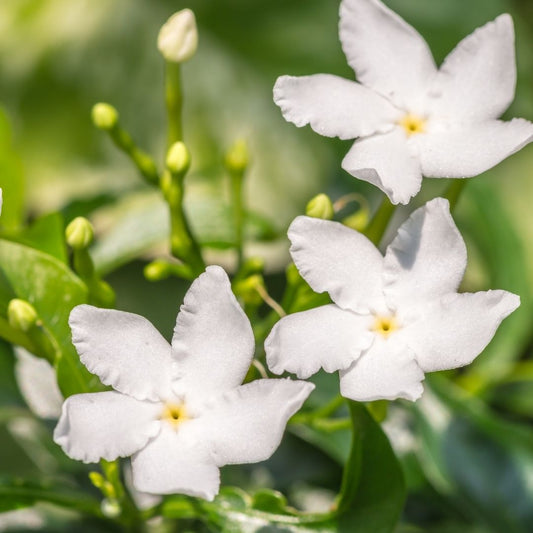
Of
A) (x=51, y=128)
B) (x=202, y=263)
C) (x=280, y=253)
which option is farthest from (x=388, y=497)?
(x=51, y=128)

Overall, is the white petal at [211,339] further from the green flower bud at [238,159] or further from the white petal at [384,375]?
the green flower bud at [238,159]

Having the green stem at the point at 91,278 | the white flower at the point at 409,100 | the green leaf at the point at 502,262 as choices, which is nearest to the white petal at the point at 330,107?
the white flower at the point at 409,100

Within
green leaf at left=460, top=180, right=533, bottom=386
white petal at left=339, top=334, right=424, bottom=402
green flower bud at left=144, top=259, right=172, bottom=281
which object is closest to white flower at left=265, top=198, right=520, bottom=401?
white petal at left=339, top=334, right=424, bottom=402

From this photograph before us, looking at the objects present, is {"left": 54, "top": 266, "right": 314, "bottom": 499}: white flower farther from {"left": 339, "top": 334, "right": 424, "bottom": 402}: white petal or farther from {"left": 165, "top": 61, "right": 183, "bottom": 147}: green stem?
{"left": 165, "top": 61, "right": 183, "bottom": 147}: green stem

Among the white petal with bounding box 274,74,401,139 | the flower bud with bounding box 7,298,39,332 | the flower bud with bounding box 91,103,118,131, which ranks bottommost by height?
the flower bud with bounding box 7,298,39,332

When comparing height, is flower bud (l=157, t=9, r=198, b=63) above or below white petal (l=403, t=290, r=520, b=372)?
above

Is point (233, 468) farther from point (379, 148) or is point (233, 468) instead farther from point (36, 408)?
point (379, 148)

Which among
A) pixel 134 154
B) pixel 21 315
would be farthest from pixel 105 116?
pixel 21 315
